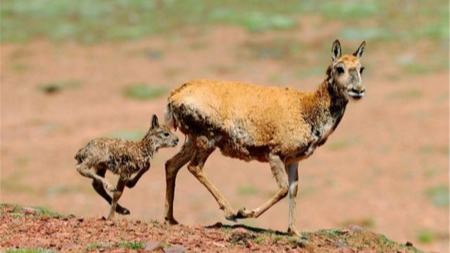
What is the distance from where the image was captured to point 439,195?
1242 inches

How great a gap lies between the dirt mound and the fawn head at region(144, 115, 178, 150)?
51.9 inches

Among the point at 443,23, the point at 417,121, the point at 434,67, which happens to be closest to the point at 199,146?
the point at 417,121

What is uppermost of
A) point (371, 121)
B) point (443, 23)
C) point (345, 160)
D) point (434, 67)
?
point (443, 23)

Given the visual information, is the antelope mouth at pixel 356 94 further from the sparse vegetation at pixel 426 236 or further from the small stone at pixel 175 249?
the sparse vegetation at pixel 426 236

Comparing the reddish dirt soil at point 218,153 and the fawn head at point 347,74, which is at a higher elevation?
the reddish dirt soil at point 218,153

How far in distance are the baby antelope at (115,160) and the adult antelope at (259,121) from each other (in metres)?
0.42

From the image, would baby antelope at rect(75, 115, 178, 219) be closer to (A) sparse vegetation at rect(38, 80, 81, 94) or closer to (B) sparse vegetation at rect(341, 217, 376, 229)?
(B) sparse vegetation at rect(341, 217, 376, 229)

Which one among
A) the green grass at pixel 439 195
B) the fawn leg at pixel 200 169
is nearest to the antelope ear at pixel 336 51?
the fawn leg at pixel 200 169

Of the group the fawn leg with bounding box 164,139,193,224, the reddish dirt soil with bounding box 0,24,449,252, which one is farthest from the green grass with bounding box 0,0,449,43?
the fawn leg with bounding box 164,139,193,224

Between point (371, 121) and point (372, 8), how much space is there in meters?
20.6

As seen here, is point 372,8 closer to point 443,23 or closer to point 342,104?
point 443,23

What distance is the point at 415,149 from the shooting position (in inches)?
1405

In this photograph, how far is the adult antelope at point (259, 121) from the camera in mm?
15305

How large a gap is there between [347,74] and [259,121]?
145 centimetres
